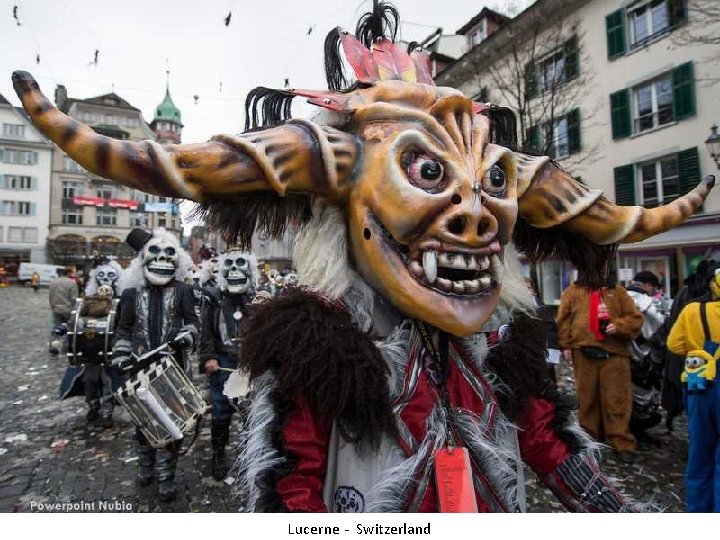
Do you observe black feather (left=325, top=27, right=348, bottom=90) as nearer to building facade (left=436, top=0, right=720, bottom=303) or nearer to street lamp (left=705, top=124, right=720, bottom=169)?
street lamp (left=705, top=124, right=720, bottom=169)

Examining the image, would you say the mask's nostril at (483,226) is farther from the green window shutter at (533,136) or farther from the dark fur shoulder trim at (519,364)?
the green window shutter at (533,136)

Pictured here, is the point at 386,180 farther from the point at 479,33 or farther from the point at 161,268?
the point at 479,33

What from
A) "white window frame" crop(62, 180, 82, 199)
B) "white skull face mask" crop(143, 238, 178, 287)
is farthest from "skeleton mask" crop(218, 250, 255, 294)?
"white window frame" crop(62, 180, 82, 199)

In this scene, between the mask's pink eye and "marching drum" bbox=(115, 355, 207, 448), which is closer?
the mask's pink eye

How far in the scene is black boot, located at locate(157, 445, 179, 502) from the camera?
2795 mm

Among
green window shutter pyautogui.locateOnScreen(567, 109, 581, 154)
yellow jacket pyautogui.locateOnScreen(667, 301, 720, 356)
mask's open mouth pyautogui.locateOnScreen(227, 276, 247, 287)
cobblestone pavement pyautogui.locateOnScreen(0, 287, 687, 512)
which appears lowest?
cobblestone pavement pyautogui.locateOnScreen(0, 287, 687, 512)

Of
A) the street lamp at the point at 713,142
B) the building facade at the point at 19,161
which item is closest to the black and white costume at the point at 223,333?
the building facade at the point at 19,161

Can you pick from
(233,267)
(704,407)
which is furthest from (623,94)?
(233,267)

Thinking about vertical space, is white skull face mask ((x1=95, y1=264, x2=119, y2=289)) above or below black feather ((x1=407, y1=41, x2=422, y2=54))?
below

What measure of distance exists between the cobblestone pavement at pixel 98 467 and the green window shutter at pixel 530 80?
20.0 feet

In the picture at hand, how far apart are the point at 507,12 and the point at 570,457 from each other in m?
9.46

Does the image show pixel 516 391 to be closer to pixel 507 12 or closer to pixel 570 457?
pixel 570 457

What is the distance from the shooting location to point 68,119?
96 centimetres

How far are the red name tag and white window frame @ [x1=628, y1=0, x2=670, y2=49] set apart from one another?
10632 mm
